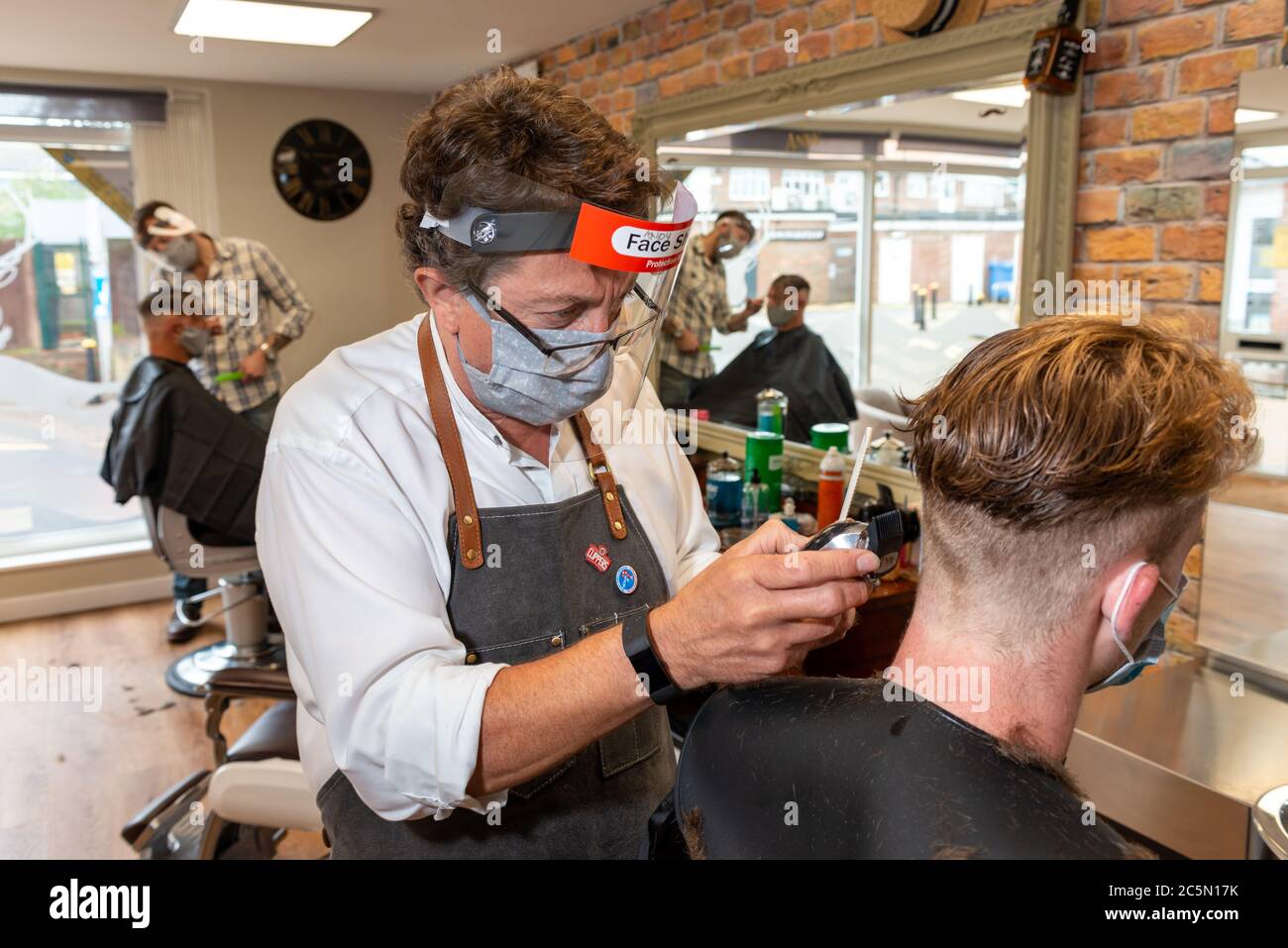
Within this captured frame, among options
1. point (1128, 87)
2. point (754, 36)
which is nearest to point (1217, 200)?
point (1128, 87)

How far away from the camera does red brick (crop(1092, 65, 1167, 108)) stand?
1.89 m

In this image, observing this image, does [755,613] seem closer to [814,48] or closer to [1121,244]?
[1121,244]

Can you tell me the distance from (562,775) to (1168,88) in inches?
64.8

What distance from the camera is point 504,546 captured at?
4.36 ft

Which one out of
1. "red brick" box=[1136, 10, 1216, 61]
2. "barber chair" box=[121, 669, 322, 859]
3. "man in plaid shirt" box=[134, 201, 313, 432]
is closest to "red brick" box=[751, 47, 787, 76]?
"red brick" box=[1136, 10, 1216, 61]

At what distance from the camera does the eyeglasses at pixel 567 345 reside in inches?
50.7

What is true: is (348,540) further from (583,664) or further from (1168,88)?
(1168,88)

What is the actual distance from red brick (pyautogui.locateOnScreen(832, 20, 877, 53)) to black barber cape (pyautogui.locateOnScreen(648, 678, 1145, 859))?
6.45 ft

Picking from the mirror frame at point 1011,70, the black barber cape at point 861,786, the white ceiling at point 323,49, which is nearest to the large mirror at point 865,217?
the mirror frame at point 1011,70

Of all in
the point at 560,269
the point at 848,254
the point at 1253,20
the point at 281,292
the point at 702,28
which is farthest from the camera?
the point at 281,292

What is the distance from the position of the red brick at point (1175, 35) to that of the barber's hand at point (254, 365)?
3690 mm

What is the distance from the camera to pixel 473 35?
3.99 metres

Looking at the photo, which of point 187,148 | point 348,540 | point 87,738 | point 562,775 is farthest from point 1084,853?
point 187,148

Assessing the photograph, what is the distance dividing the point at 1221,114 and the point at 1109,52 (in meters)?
0.28
